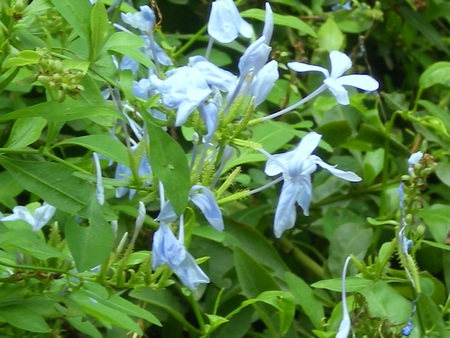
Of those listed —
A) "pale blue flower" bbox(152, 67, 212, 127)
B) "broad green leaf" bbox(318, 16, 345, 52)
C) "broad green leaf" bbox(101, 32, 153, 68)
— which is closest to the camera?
"pale blue flower" bbox(152, 67, 212, 127)

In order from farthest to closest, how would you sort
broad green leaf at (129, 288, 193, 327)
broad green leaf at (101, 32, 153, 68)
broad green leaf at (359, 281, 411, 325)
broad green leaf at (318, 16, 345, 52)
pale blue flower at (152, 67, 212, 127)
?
broad green leaf at (318, 16, 345, 52), broad green leaf at (129, 288, 193, 327), broad green leaf at (359, 281, 411, 325), broad green leaf at (101, 32, 153, 68), pale blue flower at (152, 67, 212, 127)

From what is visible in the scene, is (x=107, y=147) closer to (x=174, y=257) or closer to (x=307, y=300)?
(x=174, y=257)

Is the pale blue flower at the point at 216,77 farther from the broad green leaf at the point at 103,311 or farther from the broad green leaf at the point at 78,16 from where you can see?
the broad green leaf at the point at 103,311

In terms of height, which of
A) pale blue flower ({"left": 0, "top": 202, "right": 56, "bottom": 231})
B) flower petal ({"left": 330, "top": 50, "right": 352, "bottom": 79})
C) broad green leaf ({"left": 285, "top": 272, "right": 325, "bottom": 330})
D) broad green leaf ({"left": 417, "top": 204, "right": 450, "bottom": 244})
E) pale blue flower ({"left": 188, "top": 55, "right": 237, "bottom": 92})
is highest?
pale blue flower ({"left": 188, "top": 55, "right": 237, "bottom": 92})

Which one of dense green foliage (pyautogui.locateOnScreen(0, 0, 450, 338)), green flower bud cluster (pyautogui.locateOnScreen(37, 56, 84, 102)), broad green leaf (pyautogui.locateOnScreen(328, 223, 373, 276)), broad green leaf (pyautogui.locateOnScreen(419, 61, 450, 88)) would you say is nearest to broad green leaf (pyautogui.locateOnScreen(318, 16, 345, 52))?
dense green foliage (pyautogui.locateOnScreen(0, 0, 450, 338))

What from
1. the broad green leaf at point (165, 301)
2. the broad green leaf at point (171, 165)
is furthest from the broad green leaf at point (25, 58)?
the broad green leaf at point (165, 301)

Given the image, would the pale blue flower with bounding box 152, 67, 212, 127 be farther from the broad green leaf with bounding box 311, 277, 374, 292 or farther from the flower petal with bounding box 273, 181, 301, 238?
the broad green leaf with bounding box 311, 277, 374, 292

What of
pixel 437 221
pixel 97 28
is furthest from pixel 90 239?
pixel 437 221
